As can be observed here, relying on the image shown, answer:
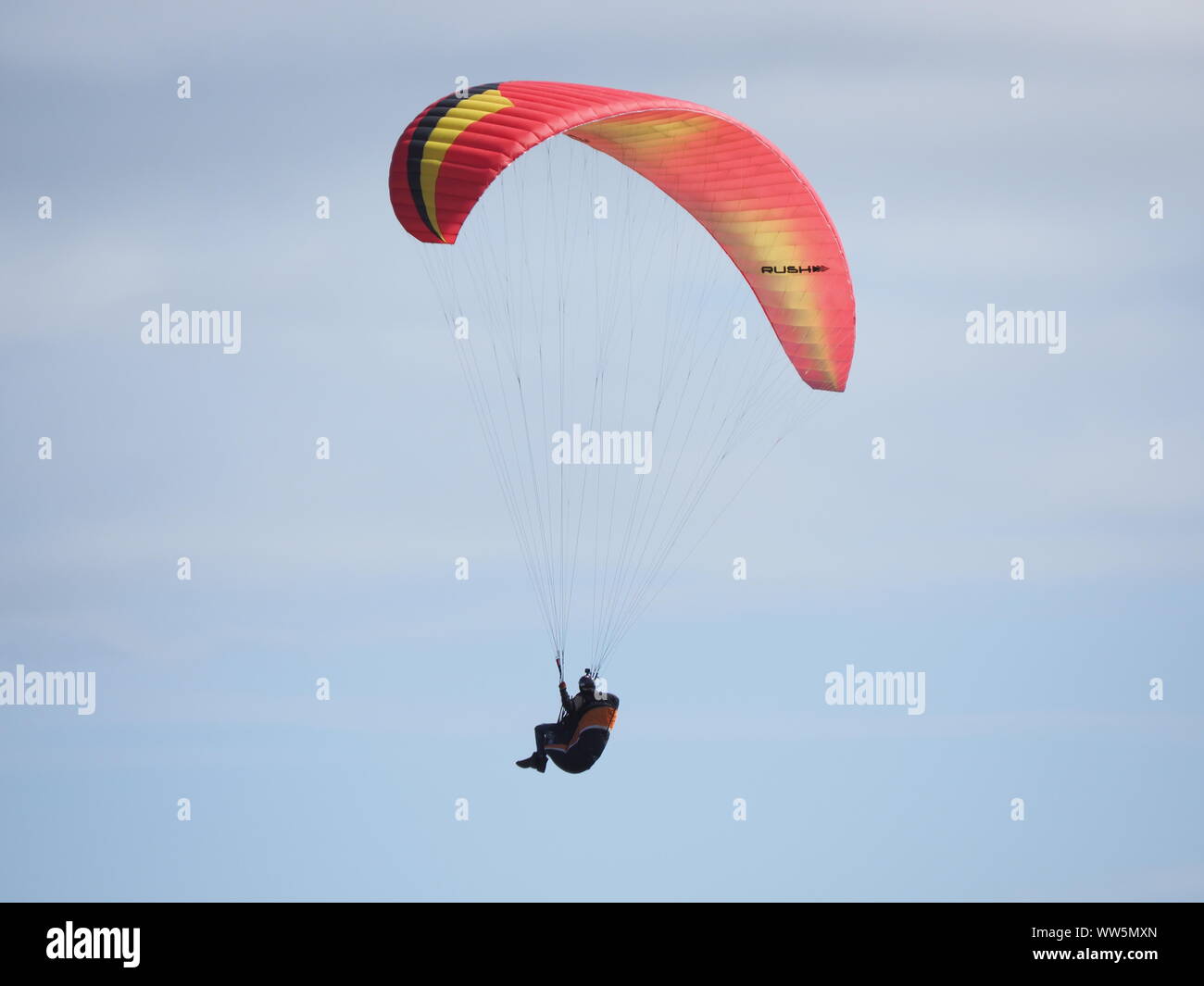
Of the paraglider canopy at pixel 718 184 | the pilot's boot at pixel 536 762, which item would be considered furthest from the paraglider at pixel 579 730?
the paraglider canopy at pixel 718 184

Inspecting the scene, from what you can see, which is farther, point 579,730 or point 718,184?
point 718,184

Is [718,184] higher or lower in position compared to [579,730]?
higher

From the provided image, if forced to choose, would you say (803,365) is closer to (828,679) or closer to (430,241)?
(430,241)

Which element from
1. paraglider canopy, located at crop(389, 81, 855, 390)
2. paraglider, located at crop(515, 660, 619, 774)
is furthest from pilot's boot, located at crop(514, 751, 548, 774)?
paraglider canopy, located at crop(389, 81, 855, 390)

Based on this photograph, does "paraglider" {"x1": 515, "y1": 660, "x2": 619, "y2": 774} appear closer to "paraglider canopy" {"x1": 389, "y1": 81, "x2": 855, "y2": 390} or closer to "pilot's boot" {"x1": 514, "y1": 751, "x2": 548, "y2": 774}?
"pilot's boot" {"x1": 514, "y1": 751, "x2": 548, "y2": 774}

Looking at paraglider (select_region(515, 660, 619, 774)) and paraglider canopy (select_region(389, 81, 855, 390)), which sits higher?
paraglider canopy (select_region(389, 81, 855, 390))

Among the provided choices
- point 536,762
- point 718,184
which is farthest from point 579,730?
point 718,184

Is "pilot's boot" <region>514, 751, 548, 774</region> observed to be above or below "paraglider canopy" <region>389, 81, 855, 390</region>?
below

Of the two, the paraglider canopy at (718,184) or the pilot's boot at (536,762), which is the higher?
the paraglider canopy at (718,184)

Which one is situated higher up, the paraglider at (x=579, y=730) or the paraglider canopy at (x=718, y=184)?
the paraglider canopy at (x=718, y=184)

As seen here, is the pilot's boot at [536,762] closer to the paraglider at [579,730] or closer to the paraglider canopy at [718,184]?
the paraglider at [579,730]

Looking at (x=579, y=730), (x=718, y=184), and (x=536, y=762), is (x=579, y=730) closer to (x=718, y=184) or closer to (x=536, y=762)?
(x=536, y=762)

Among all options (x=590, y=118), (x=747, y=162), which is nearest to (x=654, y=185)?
(x=747, y=162)
